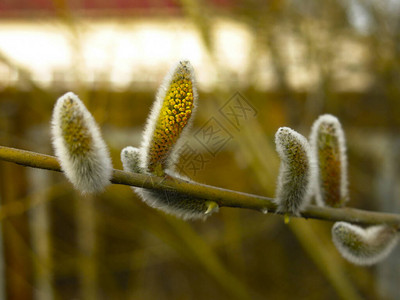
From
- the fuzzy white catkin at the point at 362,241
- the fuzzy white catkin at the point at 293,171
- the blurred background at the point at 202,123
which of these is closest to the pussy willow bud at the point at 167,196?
the fuzzy white catkin at the point at 293,171

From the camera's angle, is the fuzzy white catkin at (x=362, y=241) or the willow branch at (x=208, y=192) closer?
the willow branch at (x=208, y=192)

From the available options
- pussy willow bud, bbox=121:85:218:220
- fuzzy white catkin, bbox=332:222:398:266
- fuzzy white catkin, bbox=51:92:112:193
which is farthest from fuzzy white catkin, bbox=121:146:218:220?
fuzzy white catkin, bbox=332:222:398:266

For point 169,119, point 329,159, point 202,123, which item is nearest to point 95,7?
point 202,123

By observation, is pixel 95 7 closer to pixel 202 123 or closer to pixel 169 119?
pixel 202 123

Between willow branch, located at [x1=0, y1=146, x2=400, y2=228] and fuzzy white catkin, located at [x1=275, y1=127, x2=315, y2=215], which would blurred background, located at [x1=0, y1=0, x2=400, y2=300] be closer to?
willow branch, located at [x1=0, y1=146, x2=400, y2=228]

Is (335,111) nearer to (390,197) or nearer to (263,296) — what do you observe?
(390,197)

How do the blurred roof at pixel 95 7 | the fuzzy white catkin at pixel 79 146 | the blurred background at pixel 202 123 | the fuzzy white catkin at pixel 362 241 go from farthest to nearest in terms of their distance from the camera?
the blurred roof at pixel 95 7 → the blurred background at pixel 202 123 → the fuzzy white catkin at pixel 362 241 → the fuzzy white catkin at pixel 79 146

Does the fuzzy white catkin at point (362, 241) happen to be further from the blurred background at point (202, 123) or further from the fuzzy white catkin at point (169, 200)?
the blurred background at point (202, 123)
